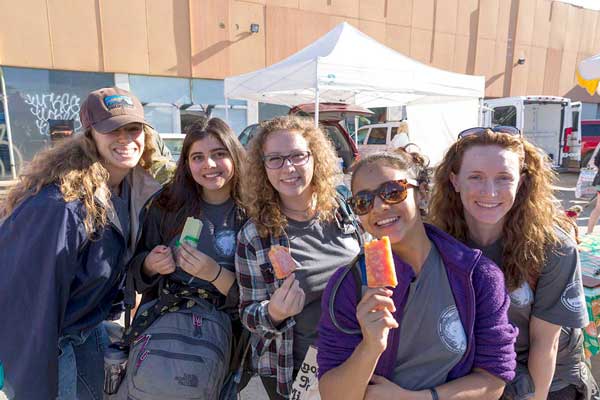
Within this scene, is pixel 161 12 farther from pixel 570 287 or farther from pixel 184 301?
pixel 570 287

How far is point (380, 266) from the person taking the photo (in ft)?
4.63

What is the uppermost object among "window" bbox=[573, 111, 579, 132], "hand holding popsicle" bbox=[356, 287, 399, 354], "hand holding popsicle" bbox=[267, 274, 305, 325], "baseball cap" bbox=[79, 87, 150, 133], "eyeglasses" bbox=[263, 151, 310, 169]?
"window" bbox=[573, 111, 579, 132]

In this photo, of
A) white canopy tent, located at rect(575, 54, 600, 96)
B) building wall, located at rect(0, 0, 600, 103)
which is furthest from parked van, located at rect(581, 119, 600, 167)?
white canopy tent, located at rect(575, 54, 600, 96)

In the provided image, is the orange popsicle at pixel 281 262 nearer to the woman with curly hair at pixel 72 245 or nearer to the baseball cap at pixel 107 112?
the woman with curly hair at pixel 72 245

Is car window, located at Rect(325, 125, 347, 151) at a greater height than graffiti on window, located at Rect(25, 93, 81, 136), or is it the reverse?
graffiti on window, located at Rect(25, 93, 81, 136)

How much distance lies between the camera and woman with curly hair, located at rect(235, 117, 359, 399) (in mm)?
2027

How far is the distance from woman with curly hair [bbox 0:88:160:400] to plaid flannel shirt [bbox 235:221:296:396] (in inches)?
29.0

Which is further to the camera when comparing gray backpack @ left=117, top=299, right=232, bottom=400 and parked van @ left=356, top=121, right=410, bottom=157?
parked van @ left=356, top=121, right=410, bottom=157

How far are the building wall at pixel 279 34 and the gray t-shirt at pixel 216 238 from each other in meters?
13.4

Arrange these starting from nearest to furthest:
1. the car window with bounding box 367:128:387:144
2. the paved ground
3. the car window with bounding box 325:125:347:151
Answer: the paved ground
the car window with bounding box 325:125:347:151
the car window with bounding box 367:128:387:144

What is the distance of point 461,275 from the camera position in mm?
1552

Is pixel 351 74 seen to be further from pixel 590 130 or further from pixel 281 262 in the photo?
pixel 590 130

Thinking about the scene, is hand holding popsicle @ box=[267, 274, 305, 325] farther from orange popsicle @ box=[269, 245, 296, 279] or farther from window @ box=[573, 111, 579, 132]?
window @ box=[573, 111, 579, 132]

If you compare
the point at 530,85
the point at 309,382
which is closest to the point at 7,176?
the point at 309,382
